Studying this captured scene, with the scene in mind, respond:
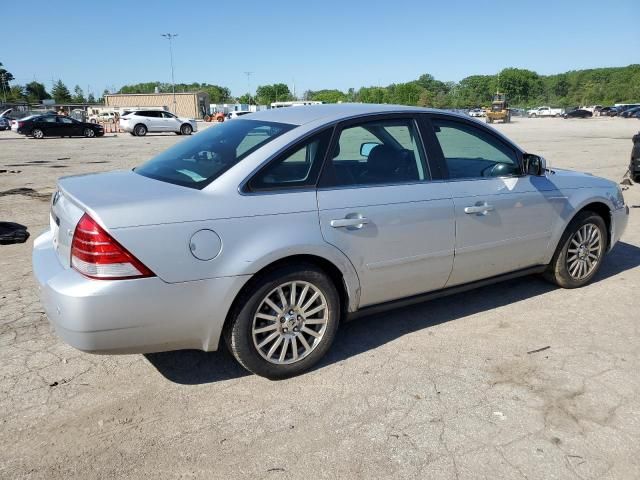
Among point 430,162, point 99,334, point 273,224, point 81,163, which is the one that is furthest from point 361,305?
point 81,163

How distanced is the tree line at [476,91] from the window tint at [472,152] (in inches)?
3922

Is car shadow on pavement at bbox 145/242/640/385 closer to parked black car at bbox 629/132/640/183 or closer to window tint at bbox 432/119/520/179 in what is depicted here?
window tint at bbox 432/119/520/179

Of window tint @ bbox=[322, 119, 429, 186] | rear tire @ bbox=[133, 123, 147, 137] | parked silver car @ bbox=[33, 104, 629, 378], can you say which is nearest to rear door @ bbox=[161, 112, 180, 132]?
rear tire @ bbox=[133, 123, 147, 137]

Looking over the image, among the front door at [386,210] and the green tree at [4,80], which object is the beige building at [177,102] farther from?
the front door at [386,210]

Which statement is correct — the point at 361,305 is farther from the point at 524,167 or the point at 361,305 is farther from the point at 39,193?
the point at 39,193

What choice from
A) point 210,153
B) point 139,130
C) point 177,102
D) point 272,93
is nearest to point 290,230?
point 210,153

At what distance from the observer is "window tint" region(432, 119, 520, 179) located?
383cm

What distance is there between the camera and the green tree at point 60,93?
11675cm

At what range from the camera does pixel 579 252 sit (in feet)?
15.1

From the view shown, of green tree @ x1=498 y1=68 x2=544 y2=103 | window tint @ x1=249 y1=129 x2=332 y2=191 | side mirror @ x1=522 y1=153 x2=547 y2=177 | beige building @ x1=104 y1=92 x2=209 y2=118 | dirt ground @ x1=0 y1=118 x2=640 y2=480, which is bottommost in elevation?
dirt ground @ x1=0 y1=118 x2=640 y2=480

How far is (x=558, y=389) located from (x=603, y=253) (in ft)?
7.41

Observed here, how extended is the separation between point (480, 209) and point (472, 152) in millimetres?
625

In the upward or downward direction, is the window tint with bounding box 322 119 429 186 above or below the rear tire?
above

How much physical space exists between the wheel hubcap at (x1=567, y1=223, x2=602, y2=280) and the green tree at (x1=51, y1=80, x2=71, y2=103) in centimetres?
12852
